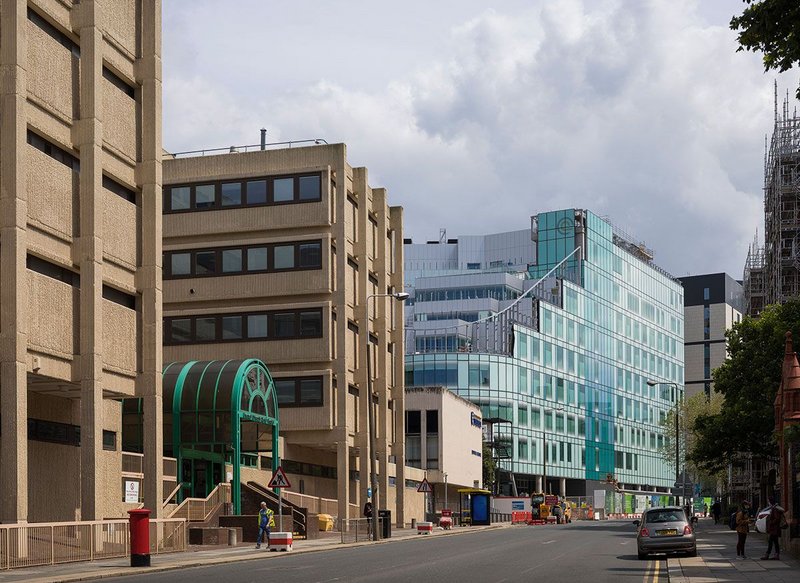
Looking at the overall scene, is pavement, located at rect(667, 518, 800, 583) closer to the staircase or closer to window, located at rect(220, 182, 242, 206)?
the staircase

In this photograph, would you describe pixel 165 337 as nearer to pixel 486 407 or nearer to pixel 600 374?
pixel 486 407

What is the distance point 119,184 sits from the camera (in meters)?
44.1

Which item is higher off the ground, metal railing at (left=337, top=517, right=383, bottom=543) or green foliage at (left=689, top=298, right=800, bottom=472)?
green foliage at (left=689, top=298, right=800, bottom=472)

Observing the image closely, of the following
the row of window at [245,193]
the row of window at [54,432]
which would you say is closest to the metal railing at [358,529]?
the row of window at [54,432]

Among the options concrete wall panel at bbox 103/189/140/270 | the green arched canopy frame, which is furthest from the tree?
the green arched canopy frame

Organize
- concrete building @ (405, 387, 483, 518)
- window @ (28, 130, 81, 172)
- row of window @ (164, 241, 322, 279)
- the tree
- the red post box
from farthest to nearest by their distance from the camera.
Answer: concrete building @ (405, 387, 483, 518) → row of window @ (164, 241, 322, 279) → window @ (28, 130, 81, 172) → the red post box → the tree

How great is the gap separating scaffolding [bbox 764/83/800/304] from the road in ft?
126

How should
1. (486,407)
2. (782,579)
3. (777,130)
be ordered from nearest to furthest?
(782,579) < (777,130) < (486,407)

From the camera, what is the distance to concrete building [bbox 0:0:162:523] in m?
36.0

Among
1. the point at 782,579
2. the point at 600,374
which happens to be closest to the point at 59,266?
the point at 782,579

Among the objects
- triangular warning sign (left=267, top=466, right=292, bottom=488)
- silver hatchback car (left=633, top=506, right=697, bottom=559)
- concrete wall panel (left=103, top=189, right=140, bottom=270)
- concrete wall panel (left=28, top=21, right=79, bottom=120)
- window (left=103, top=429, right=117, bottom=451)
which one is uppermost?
concrete wall panel (left=28, top=21, right=79, bottom=120)

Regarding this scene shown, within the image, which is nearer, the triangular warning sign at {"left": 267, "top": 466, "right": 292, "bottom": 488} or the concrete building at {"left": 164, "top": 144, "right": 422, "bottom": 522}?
the triangular warning sign at {"left": 267, "top": 466, "right": 292, "bottom": 488}

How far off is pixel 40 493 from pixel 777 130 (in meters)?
57.6

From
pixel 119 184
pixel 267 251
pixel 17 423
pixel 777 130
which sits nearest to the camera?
pixel 17 423
